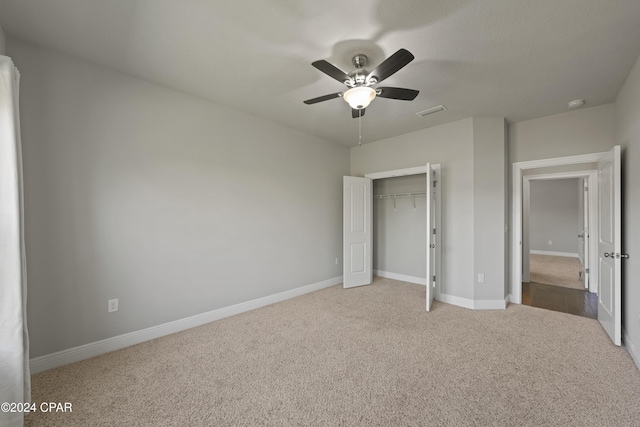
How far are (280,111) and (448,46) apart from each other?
2111 mm

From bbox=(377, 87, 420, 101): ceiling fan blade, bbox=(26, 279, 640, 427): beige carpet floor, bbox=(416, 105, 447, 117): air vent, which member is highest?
bbox=(416, 105, 447, 117): air vent

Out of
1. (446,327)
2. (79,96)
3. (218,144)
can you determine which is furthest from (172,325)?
(446,327)

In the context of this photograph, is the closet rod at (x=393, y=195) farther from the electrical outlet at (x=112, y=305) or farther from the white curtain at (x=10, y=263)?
the white curtain at (x=10, y=263)

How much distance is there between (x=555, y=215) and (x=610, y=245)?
6.69m

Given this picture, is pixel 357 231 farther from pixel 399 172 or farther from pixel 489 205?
pixel 489 205

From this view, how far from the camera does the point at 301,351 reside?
2527mm

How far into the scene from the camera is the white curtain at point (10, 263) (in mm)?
1564

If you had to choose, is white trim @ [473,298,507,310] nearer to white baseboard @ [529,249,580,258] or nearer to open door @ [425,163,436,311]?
open door @ [425,163,436,311]

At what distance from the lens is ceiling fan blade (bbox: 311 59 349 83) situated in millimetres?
1821

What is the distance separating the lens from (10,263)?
1.61 m

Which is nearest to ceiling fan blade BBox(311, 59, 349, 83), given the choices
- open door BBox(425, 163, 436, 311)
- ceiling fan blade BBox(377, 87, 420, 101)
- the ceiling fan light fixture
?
the ceiling fan light fixture

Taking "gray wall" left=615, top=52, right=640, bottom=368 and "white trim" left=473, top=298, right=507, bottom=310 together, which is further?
"white trim" left=473, top=298, right=507, bottom=310

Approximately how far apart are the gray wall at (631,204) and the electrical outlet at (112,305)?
4794 mm

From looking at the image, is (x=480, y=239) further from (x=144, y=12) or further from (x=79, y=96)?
(x=79, y=96)
